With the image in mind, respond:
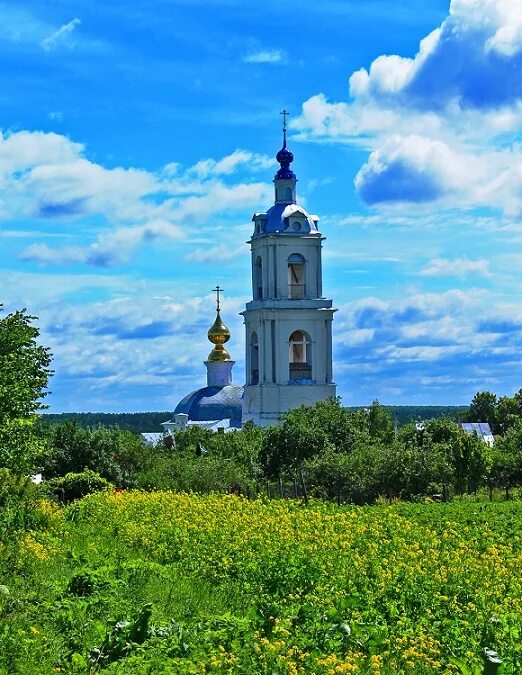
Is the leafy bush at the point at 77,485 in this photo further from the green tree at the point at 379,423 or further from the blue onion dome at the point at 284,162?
the blue onion dome at the point at 284,162

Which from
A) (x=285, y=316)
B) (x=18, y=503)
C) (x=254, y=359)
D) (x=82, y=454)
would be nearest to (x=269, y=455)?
(x=82, y=454)

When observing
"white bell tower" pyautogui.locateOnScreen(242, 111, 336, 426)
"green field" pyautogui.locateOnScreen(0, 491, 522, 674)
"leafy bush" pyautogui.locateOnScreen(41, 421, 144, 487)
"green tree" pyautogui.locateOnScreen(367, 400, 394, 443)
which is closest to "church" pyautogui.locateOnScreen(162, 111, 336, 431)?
"white bell tower" pyautogui.locateOnScreen(242, 111, 336, 426)

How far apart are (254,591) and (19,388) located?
10.9 meters

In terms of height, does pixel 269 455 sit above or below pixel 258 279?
below

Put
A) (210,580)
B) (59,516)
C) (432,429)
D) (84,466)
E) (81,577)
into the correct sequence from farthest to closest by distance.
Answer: (432,429)
(84,466)
(59,516)
(210,580)
(81,577)

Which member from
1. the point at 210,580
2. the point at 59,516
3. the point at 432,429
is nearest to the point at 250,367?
the point at 432,429

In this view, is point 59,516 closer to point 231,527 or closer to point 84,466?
point 231,527

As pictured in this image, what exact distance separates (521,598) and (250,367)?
4653cm

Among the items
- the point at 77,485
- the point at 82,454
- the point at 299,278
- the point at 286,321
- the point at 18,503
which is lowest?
the point at 18,503

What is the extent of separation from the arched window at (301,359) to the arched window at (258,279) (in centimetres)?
259

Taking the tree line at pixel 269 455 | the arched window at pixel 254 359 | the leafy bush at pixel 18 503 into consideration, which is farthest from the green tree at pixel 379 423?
the leafy bush at pixel 18 503

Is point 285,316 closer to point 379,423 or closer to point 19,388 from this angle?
point 379,423

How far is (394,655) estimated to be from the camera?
929 centimetres

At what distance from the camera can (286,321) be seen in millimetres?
56812
